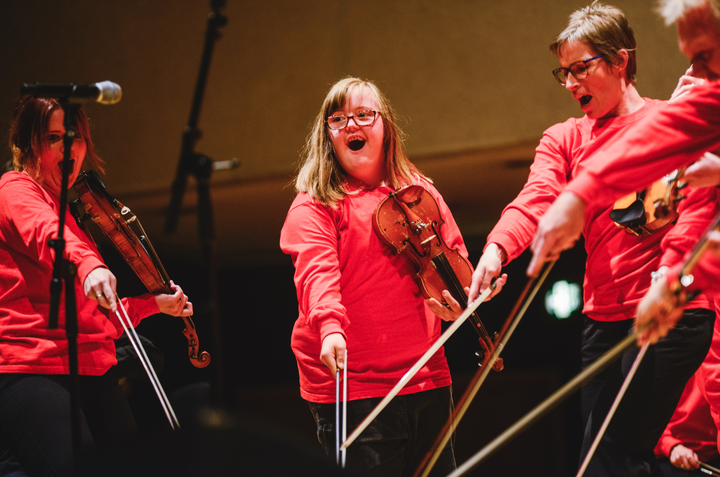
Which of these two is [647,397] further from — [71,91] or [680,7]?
[71,91]

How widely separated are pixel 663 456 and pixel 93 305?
2110 mm

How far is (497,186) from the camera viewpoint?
4.60 metres

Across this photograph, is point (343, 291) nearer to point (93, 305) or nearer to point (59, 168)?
point (93, 305)

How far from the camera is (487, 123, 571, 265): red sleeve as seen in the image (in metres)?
1.92

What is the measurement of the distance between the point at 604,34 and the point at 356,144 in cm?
83

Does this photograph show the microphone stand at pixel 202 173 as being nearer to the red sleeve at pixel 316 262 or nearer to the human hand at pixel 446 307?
the red sleeve at pixel 316 262

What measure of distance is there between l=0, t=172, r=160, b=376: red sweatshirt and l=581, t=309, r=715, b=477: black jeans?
4.89 ft

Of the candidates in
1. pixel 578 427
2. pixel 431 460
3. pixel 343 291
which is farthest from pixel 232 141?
pixel 578 427

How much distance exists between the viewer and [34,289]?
201 centimetres

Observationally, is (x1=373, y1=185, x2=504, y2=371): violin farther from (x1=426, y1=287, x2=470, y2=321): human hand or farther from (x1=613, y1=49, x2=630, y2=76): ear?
Result: (x1=613, y1=49, x2=630, y2=76): ear

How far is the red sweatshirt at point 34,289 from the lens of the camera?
193 cm

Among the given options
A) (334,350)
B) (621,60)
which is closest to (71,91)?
(334,350)

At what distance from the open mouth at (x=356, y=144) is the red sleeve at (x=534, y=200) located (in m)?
0.54

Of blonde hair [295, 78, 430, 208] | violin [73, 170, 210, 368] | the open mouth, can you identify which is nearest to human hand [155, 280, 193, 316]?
violin [73, 170, 210, 368]
